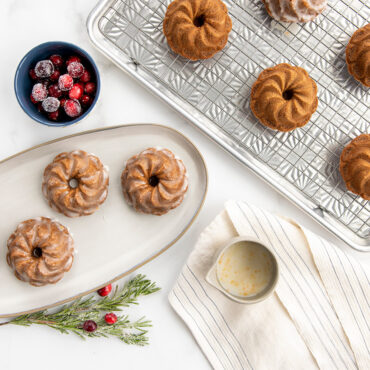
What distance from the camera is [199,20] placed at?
1836mm

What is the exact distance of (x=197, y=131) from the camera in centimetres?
192

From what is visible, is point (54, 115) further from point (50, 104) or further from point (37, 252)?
point (37, 252)

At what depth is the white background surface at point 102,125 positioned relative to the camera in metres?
1.90

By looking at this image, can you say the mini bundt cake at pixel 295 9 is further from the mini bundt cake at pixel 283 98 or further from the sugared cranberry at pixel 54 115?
the sugared cranberry at pixel 54 115

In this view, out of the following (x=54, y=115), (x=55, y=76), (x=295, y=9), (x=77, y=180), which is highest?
(x=295, y=9)

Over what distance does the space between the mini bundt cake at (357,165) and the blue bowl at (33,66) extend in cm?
112

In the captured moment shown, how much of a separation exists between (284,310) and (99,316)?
0.87 meters

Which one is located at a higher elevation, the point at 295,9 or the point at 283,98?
the point at 295,9

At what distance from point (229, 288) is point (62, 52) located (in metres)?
1.24

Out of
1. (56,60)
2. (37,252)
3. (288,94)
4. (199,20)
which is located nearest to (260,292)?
(288,94)

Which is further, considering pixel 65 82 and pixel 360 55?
pixel 360 55

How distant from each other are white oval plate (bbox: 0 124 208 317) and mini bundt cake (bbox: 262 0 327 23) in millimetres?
690

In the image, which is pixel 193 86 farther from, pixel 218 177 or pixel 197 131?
pixel 218 177

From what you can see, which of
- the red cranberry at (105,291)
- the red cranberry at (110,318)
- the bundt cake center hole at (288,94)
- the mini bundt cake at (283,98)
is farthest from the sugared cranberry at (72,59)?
the red cranberry at (110,318)
